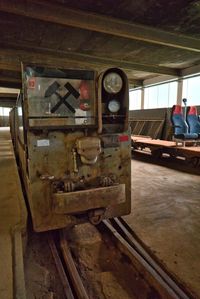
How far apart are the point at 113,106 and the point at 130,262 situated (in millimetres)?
1246

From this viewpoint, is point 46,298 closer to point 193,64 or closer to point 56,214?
point 56,214

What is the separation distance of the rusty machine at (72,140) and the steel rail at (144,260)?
0.34 metres

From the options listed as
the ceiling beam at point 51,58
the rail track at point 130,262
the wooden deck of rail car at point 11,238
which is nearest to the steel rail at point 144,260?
the rail track at point 130,262

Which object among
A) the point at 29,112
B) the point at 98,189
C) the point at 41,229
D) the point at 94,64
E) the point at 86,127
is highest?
the point at 94,64

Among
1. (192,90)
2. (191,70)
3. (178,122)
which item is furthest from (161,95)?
(178,122)

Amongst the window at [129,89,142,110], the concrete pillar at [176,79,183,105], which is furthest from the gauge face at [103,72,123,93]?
the window at [129,89,142,110]

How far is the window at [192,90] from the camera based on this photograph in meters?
7.19

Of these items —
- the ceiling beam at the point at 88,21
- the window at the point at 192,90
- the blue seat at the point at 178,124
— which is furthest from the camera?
the window at the point at 192,90

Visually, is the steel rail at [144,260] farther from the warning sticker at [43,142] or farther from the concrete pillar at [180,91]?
the concrete pillar at [180,91]

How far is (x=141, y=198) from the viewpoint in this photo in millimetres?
3002

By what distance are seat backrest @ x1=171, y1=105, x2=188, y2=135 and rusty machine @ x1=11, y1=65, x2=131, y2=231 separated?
379cm

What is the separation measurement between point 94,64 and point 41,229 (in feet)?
18.6

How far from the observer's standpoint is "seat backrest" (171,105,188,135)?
17.2 feet

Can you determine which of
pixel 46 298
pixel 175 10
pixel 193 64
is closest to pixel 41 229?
pixel 46 298
